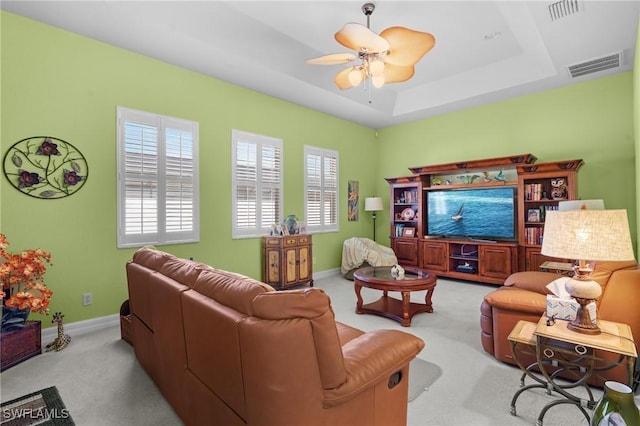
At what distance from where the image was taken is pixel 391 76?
3.40 meters

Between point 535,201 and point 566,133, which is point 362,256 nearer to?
point 535,201

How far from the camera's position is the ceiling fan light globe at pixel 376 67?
2.92 meters

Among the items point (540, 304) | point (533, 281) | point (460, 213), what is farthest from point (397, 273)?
point (460, 213)

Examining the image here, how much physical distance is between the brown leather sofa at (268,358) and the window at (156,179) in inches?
89.4

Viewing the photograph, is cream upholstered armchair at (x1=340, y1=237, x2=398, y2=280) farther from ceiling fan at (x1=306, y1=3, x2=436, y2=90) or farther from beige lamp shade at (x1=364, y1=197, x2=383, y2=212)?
ceiling fan at (x1=306, y1=3, x2=436, y2=90)

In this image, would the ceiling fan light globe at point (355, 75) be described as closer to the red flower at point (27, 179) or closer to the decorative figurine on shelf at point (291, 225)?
the decorative figurine on shelf at point (291, 225)

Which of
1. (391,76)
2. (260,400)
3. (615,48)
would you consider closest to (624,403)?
(260,400)

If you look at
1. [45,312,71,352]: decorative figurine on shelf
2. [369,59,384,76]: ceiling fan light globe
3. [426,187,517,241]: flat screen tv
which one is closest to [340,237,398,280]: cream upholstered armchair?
[426,187,517,241]: flat screen tv

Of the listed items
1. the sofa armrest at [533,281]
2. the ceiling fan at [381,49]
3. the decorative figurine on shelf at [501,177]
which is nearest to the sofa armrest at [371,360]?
the sofa armrest at [533,281]

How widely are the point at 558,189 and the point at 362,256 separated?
3259 mm

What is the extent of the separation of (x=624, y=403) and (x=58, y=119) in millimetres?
4573

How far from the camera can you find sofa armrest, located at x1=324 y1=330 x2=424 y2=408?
48.2 inches

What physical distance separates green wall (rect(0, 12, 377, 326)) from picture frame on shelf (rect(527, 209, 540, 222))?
176 inches

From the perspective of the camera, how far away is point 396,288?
3.34m
